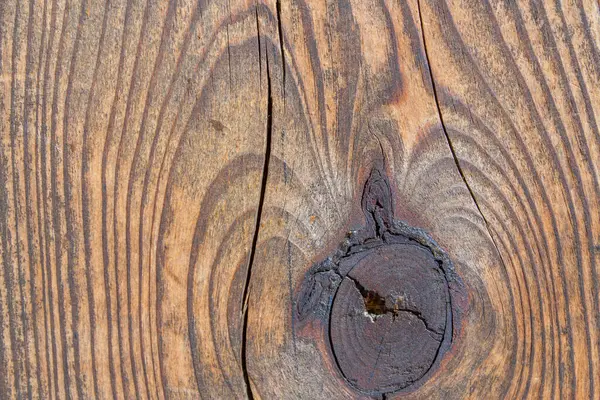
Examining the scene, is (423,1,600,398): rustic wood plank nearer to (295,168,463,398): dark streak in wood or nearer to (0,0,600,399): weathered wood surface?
(0,0,600,399): weathered wood surface

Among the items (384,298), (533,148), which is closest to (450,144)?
(533,148)

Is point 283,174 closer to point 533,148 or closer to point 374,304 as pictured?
point 374,304

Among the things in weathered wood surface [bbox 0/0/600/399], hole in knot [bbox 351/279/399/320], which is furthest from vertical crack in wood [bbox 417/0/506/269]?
hole in knot [bbox 351/279/399/320]

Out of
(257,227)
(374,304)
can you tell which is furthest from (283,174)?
(374,304)

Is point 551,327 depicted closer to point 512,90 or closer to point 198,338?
point 512,90

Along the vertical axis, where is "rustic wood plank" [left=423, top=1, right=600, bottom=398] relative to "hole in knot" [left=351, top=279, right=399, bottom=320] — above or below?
above

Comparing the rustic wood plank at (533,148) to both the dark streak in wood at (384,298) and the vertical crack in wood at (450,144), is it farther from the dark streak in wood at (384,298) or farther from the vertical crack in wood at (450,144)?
the dark streak in wood at (384,298)

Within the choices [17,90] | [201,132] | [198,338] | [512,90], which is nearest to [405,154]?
[512,90]

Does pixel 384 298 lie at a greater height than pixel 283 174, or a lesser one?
lesser

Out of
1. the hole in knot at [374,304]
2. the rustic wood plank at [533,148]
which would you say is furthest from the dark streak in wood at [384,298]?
the rustic wood plank at [533,148]
